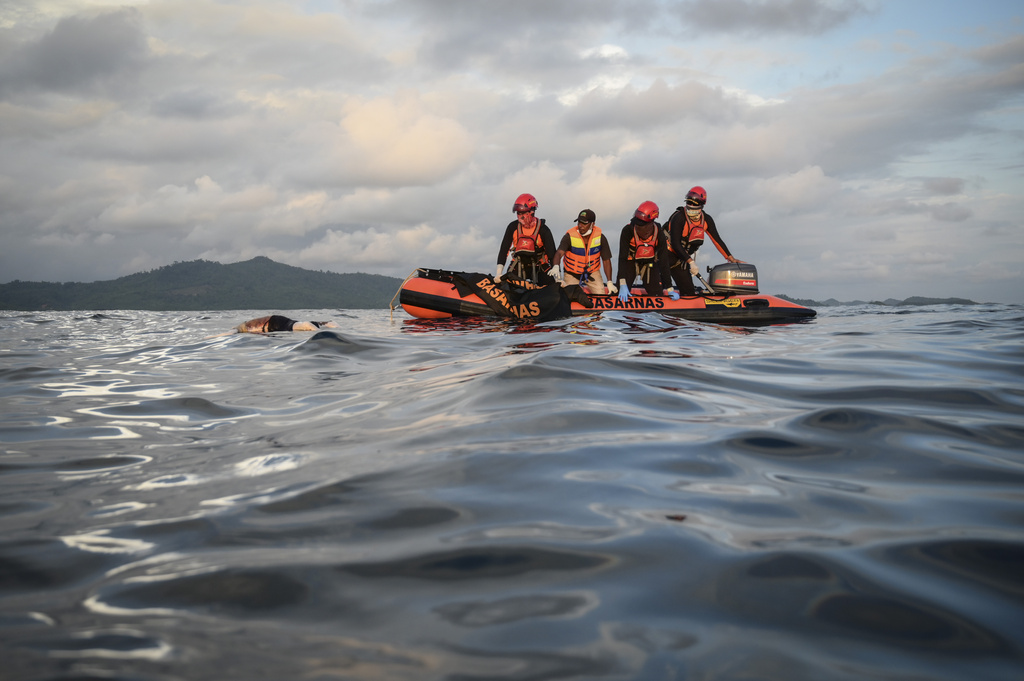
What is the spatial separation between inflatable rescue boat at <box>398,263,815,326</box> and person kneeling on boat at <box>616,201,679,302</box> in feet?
0.85

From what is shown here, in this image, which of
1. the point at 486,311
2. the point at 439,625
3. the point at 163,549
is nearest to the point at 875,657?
the point at 439,625

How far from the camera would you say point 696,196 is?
12.1 meters

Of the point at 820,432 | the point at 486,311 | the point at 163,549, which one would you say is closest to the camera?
the point at 163,549

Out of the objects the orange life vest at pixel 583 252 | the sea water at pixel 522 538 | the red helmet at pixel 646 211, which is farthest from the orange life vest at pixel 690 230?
the sea water at pixel 522 538

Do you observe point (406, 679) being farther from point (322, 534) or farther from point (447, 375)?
point (447, 375)

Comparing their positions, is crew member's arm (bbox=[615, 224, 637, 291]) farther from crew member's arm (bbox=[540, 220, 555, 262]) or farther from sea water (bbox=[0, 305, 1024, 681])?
sea water (bbox=[0, 305, 1024, 681])

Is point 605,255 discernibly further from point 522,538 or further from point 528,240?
point 522,538

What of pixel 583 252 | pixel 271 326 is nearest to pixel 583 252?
pixel 583 252

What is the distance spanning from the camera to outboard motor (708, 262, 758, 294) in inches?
494

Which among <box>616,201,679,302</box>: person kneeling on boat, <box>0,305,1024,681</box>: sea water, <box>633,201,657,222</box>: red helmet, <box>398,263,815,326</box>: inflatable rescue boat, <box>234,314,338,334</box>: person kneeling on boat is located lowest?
<box>0,305,1024,681</box>: sea water

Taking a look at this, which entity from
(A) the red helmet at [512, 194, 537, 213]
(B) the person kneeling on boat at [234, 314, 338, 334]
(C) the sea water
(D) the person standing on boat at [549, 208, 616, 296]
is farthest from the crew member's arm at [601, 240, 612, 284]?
(C) the sea water

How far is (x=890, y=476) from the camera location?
6.51 feet

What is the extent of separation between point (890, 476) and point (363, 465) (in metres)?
1.80

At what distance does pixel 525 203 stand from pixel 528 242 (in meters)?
0.79
